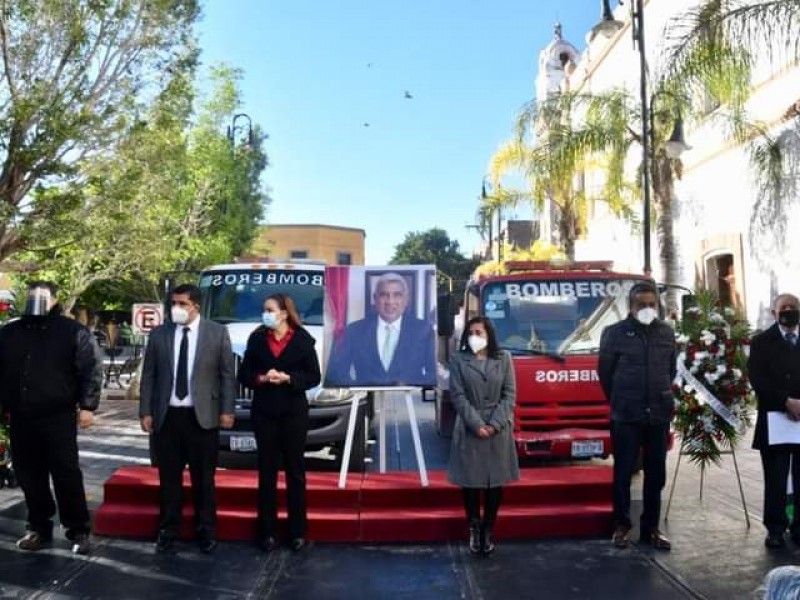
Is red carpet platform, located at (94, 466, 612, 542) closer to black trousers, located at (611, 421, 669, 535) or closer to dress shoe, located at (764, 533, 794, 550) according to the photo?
black trousers, located at (611, 421, 669, 535)

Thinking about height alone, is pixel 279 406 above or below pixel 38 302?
below

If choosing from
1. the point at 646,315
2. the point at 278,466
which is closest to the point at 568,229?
the point at 646,315

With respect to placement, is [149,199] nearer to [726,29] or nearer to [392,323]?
[392,323]

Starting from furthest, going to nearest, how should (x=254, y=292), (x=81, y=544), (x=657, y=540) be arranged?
(x=254, y=292)
(x=657, y=540)
(x=81, y=544)

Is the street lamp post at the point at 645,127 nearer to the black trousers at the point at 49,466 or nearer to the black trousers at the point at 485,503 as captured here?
the black trousers at the point at 485,503

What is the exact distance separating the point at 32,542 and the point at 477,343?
365cm

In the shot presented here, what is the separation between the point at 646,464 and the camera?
622cm

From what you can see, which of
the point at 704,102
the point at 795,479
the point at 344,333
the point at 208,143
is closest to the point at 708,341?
the point at 795,479

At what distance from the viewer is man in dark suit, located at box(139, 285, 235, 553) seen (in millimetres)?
5996

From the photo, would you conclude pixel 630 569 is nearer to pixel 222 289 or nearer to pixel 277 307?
pixel 277 307

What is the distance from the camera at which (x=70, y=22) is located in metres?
12.8

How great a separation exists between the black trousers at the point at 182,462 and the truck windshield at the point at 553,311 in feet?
13.4

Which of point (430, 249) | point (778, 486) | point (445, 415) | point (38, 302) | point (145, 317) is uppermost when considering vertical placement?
point (430, 249)

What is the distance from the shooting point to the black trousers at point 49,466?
5.93 m
